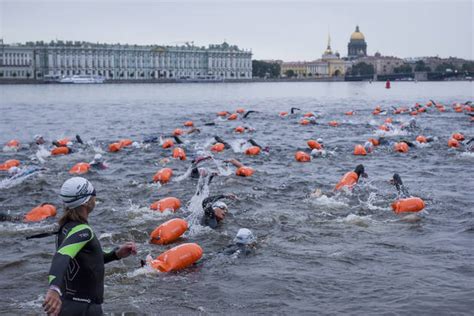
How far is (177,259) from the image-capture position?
9.41 m

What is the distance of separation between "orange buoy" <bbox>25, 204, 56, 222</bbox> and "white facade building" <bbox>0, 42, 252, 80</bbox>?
156870mm

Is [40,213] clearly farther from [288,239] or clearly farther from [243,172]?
[243,172]

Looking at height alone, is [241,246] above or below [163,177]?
below

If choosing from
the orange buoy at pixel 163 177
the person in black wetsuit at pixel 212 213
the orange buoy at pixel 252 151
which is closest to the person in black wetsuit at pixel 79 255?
the person in black wetsuit at pixel 212 213

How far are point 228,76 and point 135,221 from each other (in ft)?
609

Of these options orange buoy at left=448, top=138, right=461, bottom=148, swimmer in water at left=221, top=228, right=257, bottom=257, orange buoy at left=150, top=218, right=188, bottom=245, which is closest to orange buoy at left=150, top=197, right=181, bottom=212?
orange buoy at left=150, top=218, right=188, bottom=245

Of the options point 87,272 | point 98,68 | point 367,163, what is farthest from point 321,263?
point 98,68

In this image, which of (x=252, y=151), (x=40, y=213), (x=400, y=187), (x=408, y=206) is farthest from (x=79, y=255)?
(x=252, y=151)

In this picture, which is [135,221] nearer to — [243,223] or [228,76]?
[243,223]

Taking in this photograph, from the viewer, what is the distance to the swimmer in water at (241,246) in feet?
33.9

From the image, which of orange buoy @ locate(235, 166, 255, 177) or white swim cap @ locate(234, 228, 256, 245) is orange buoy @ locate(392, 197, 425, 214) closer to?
white swim cap @ locate(234, 228, 256, 245)

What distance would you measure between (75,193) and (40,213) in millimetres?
8618

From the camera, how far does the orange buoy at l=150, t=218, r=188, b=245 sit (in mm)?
10773

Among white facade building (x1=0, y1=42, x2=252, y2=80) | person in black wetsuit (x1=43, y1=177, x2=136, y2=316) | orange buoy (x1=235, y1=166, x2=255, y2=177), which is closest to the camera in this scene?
person in black wetsuit (x1=43, y1=177, x2=136, y2=316)
